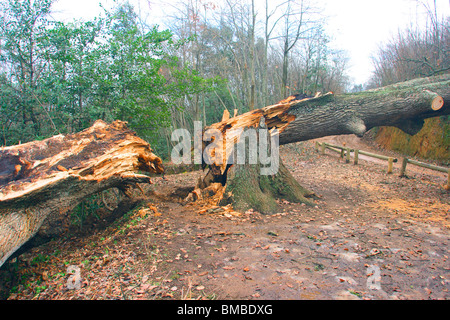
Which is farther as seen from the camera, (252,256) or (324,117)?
(324,117)

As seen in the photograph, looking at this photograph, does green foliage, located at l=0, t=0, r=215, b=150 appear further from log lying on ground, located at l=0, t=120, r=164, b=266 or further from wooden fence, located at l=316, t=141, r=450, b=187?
wooden fence, located at l=316, t=141, r=450, b=187

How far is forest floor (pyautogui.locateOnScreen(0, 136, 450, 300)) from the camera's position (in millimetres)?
2951

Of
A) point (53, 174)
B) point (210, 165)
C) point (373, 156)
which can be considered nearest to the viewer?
point (53, 174)

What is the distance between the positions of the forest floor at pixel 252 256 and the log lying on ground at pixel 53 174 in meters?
0.81

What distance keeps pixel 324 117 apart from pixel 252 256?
14.2 feet

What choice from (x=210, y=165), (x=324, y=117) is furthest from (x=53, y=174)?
(x=324, y=117)

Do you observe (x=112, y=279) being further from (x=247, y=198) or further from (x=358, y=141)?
(x=358, y=141)

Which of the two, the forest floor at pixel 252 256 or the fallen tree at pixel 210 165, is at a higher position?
the fallen tree at pixel 210 165

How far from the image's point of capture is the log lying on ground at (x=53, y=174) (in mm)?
3283

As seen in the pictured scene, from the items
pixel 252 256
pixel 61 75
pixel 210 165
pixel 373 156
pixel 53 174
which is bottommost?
pixel 252 256

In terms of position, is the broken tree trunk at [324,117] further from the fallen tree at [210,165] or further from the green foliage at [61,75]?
the green foliage at [61,75]

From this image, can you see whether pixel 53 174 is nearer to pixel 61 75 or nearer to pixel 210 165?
pixel 210 165

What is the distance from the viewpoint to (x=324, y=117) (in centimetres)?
654

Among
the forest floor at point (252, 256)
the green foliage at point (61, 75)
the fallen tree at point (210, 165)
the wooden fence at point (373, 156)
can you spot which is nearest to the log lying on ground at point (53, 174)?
the fallen tree at point (210, 165)
